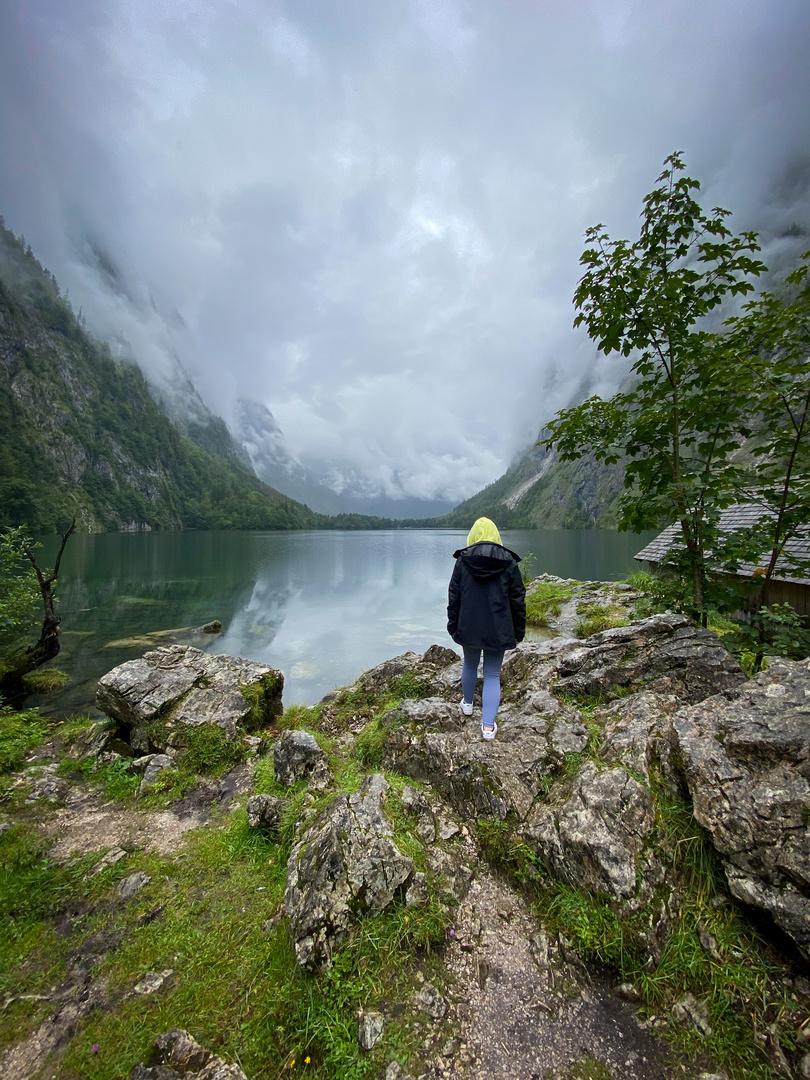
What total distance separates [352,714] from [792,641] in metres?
7.48

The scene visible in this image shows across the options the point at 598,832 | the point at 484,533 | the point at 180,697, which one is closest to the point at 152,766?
the point at 180,697

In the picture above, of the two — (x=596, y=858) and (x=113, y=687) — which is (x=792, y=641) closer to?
(x=596, y=858)

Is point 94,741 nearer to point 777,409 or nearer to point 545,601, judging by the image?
point 777,409

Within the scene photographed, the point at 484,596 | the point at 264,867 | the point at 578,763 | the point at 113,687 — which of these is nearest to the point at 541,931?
the point at 578,763

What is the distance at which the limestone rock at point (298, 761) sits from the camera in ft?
20.0

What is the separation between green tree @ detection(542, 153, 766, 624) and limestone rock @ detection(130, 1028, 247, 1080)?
6.87m

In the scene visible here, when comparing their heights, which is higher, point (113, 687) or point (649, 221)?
point (649, 221)

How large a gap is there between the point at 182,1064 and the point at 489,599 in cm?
484

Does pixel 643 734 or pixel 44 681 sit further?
pixel 44 681

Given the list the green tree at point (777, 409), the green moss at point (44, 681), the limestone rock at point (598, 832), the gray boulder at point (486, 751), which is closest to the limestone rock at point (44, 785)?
the gray boulder at point (486, 751)

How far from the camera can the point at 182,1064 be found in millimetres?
2871

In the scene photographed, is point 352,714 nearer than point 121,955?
No

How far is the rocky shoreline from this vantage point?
111 inches

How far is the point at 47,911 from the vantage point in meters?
4.27
